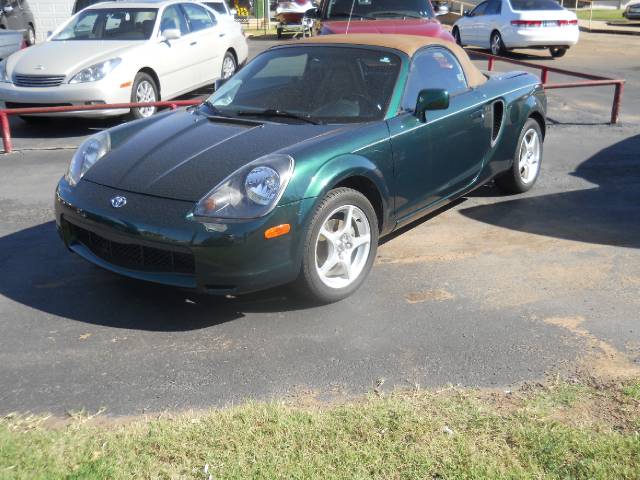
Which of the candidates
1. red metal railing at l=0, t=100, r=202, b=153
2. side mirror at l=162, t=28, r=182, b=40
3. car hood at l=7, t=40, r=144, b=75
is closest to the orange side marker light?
red metal railing at l=0, t=100, r=202, b=153

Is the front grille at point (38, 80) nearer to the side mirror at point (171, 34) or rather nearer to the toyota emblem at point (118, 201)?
the side mirror at point (171, 34)

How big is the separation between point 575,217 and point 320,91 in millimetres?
2518

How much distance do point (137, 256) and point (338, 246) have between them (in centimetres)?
117

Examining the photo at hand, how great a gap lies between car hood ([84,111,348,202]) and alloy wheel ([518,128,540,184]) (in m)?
2.64

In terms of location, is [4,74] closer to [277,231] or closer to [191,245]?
[191,245]

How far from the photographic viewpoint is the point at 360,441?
3004mm

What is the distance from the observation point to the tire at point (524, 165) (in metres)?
6.44

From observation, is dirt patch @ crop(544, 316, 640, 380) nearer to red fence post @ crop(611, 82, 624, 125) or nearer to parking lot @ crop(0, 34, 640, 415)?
parking lot @ crop(0, 34, 640, 415)

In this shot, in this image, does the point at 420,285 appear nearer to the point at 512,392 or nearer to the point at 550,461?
the point at 512,392

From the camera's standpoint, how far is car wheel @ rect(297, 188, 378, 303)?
4.15 m

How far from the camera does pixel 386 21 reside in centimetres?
1103

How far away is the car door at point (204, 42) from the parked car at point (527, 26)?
914cm

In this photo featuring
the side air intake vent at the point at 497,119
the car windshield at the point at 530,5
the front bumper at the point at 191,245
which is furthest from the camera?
the car windshield at the point at 530,5

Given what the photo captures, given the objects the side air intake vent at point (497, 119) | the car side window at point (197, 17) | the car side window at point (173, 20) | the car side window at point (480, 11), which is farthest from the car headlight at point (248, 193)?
the car side window at point (480, 11)
